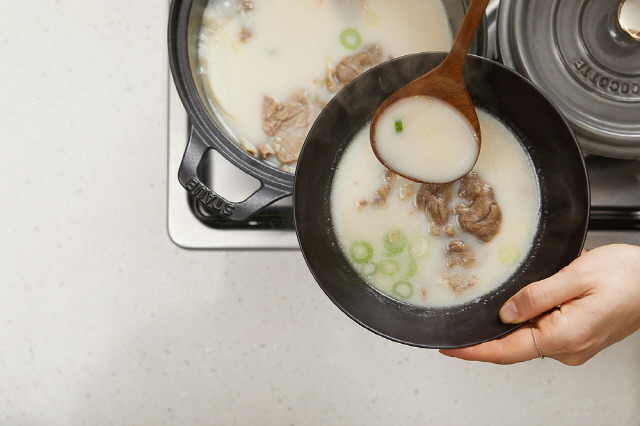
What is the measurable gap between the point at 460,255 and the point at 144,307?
0.86 metres

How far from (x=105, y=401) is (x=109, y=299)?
0.29 meters

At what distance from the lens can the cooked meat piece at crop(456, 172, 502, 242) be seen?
114cm

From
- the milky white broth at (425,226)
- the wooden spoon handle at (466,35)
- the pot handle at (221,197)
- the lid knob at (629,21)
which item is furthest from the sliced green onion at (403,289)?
the lid knob at (629,21)

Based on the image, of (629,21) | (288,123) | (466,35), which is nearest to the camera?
(466,35)

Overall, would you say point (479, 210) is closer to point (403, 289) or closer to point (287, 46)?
point (403, 289)

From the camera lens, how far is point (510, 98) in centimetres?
112

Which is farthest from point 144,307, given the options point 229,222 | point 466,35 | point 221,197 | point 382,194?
point 466,35

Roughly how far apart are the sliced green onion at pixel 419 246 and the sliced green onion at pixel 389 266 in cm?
4

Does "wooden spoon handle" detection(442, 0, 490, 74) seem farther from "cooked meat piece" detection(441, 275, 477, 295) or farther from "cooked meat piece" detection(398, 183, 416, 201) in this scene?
"cooked meat piece" detection(441, 275, 477, 295)

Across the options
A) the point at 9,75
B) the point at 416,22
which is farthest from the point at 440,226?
the point at 9,75

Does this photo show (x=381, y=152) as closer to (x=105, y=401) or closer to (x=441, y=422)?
(x=441, y=422)

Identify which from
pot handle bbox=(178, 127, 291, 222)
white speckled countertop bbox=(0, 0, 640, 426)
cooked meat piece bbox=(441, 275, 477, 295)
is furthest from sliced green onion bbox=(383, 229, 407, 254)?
white speckled countertop bbox=(0, 0, 640, 426)

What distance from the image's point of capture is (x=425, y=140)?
44.6 inches

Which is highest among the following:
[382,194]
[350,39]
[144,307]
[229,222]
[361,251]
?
[350,39]
